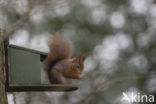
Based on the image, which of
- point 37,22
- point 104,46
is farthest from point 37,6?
Result: point 104,46

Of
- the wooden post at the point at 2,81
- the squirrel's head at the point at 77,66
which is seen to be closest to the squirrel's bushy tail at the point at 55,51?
the squirrel's head at the point at 77,66

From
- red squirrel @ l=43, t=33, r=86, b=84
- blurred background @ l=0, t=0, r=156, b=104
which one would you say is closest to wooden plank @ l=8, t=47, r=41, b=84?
red squirrel @ l=43, t=33, r=86, b=84

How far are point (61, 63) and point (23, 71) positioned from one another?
0.44m

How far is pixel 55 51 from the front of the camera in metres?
2.72

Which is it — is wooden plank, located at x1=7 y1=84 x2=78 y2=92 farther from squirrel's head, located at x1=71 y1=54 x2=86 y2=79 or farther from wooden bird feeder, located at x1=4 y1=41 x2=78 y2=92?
squirrel's head, located at x1=71 y1=54 x2=86 y2=79

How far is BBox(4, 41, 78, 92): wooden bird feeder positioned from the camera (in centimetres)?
220

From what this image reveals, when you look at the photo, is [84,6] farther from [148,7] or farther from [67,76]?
[67,76]

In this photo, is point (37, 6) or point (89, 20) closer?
point (37, 6)

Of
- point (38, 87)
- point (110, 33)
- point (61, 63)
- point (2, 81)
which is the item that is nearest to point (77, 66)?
point (61, 63)

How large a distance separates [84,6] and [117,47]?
92 cm

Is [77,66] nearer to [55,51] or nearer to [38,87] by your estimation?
[55,51]

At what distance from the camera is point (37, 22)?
17.0 ft

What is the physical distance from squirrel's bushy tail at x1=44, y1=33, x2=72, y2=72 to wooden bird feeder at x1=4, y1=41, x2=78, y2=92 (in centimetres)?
26

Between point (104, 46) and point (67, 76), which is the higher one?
point (104, 46)
